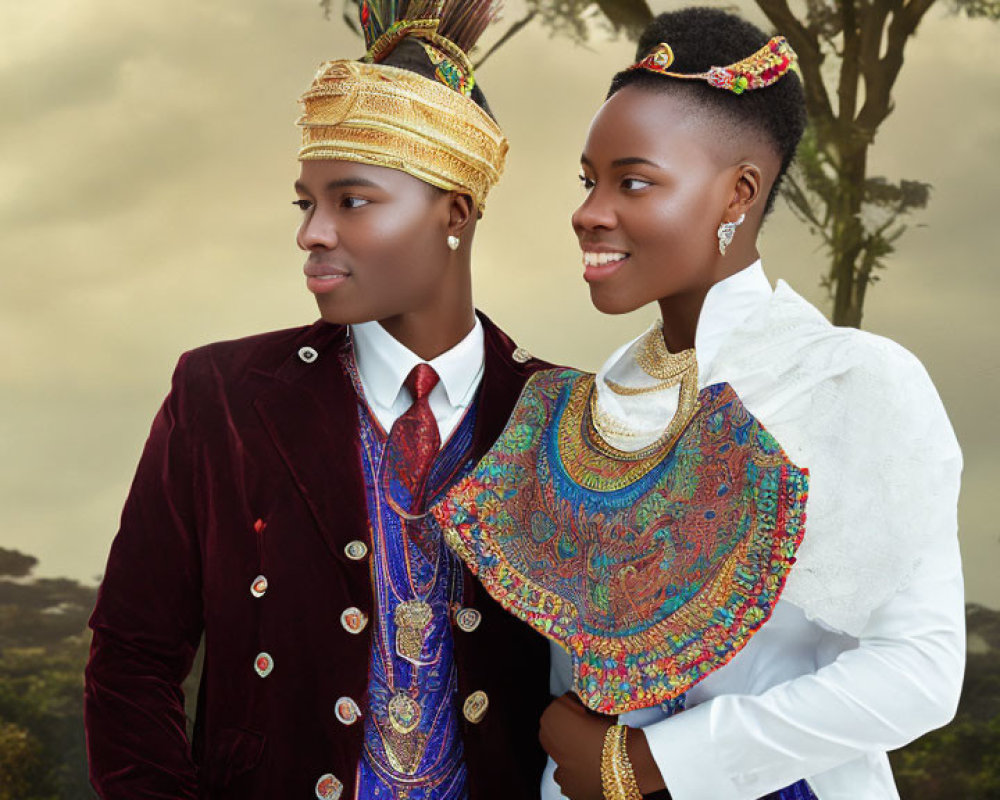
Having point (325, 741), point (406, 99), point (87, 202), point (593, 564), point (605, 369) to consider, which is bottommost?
point (325, 741)

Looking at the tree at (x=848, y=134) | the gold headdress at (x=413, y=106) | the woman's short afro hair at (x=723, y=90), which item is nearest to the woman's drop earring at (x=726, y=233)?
the woman's short afro hair at (x=723, y=90)

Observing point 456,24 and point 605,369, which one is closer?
point 605,369

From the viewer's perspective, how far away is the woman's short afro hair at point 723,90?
1.81 m

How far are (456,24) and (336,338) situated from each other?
0.63 m

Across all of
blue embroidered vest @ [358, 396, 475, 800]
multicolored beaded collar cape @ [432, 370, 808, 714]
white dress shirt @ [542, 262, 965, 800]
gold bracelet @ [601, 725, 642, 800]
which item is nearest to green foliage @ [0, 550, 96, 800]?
blue embroidered vest @ [358, 396, 475, 800]

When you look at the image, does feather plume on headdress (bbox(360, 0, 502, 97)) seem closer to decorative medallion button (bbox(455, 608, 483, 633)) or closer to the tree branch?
decorative medallion button (bbox(455, 608, 483, 633))

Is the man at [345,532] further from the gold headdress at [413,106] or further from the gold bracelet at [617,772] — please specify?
the gold bracelet at [617,772]

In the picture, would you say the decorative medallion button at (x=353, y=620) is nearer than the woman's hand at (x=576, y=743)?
No

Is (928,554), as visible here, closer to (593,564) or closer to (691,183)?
(593,564)

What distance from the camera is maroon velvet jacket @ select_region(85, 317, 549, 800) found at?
6.75 feet

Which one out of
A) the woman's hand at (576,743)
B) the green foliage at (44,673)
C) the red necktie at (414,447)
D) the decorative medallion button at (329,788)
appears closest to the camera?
the woman's hand at (576,743)

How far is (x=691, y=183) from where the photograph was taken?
70.0 inches

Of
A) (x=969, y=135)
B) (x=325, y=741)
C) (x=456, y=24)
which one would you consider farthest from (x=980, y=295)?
(x=325, y=741)

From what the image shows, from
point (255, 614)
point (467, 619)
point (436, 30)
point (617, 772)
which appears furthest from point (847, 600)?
point (436, 30)
